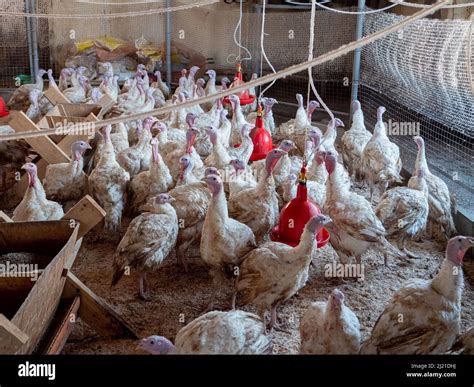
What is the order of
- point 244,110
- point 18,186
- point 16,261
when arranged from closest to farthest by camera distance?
point 16,261 < point 18,186 < point 244,110

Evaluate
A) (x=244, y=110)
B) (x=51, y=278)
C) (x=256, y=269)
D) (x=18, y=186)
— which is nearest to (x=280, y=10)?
(x=244, y=110)

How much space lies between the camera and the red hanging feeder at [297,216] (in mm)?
3023

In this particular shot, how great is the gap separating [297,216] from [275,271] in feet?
1.16

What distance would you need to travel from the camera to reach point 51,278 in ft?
8.70

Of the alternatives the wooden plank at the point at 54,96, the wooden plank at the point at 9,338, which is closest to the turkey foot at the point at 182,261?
the wooden plank at the point at 9,338

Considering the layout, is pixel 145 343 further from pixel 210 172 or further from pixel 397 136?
pixel 397 136

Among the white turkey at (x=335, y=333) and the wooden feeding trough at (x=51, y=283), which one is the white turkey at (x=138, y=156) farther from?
the white turkey at (x=335, y=333)

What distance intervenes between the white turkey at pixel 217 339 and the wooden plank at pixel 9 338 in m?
0.59

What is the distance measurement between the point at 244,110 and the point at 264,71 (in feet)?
7.58

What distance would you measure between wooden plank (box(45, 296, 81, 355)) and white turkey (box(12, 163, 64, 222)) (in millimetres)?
1013

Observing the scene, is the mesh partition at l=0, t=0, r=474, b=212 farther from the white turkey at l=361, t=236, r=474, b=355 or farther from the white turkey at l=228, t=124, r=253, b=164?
the white turkey at l=361, t=236, r=474, b=355

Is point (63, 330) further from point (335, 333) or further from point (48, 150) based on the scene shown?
point (48, 150)

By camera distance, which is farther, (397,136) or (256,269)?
(397,136)

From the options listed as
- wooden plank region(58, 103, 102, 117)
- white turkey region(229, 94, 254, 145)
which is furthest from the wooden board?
white turkey region(229, 94, 254, 145)
